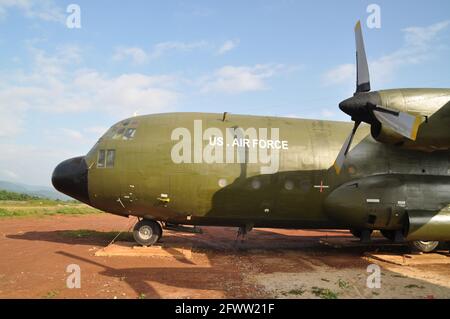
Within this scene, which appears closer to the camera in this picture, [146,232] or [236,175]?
[236,175]

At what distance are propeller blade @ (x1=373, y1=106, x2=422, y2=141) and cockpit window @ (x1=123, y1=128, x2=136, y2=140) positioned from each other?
8808mm

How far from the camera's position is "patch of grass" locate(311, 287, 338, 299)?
27.1 feet

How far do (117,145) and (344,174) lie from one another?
8.87 m

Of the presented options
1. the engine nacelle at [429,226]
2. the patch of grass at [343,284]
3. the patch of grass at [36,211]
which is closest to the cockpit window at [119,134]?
the patch of grass at [343,284]

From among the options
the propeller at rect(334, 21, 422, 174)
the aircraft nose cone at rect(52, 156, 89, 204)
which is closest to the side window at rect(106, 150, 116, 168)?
the aircraft nose cone at rect(52, 156, 89, 204)

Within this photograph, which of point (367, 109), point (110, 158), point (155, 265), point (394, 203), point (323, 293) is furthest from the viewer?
point (110, 158)

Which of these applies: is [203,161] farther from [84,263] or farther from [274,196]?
[84,263]

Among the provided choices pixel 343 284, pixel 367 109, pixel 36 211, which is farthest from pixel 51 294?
pixel 36 211

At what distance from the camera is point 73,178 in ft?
44.0

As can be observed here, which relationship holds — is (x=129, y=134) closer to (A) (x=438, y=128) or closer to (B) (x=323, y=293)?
(B) (x=323, y=293)

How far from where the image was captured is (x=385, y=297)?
8312mm

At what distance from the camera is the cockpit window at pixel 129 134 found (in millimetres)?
13394

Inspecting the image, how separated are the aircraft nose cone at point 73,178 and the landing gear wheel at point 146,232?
7.63 feet

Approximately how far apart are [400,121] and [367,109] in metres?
0.97
